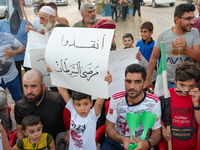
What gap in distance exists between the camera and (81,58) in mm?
2018

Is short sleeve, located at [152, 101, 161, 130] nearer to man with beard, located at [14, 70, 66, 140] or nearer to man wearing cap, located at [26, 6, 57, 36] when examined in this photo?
man with beard, located at [14, 70, 66, 140]

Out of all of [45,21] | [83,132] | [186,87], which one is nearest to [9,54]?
A: [45,21]

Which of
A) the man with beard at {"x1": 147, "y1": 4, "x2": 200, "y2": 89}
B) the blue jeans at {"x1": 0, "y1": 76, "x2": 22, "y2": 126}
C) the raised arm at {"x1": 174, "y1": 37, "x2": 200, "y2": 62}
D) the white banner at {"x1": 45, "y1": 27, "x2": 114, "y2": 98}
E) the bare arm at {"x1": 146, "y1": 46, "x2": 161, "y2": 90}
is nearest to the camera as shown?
the white banner at {"x1": 45, "y1": 27, "x2": 114, "y2": 98}

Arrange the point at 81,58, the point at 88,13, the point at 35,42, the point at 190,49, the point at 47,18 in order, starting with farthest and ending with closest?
the point at 88,13, the point at 47,18, the point at 35,42, the point at 190,49, the point at 81,58

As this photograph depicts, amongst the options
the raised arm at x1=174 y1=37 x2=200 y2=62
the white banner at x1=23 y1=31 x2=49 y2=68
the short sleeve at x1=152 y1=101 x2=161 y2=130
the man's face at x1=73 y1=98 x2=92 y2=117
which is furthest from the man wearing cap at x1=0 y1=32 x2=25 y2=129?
the raised arm at x1=174 y1=37 x2=200 y2=62

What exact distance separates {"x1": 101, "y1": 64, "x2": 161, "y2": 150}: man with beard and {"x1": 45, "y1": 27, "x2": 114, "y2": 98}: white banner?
0.34 m

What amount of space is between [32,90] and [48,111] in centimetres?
32

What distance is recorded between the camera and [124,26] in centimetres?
1105

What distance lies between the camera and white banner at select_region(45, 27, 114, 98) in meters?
1.95

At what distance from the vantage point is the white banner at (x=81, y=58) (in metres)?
1.95

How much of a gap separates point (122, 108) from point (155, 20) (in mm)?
10989

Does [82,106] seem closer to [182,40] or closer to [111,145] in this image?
[111,145]

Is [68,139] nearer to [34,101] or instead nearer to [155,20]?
[34,101]

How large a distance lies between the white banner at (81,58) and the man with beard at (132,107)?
34 cm
